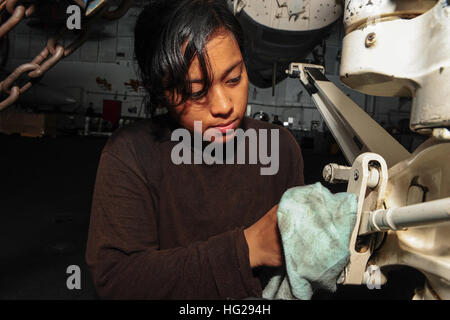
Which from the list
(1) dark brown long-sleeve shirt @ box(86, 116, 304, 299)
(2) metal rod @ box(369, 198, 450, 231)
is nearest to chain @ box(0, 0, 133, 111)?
(1) dark brown long-sleeve shirt @ box(86, 116, 304, 299)

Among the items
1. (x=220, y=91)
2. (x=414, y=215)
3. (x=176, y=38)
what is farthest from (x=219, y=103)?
(x=414, y=215)

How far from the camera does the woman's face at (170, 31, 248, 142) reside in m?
0.61

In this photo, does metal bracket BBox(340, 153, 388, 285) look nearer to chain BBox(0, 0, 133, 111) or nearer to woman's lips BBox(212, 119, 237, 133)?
woman's lips BBox(212, 119, 237, 133)

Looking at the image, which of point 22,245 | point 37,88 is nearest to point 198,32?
point 22,245

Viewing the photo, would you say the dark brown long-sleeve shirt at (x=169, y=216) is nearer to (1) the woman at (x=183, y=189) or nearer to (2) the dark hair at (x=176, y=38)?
(1) the woman at (x=183, y=189)

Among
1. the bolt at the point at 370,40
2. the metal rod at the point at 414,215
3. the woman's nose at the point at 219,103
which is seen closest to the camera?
the metal rod at the point at 414,215

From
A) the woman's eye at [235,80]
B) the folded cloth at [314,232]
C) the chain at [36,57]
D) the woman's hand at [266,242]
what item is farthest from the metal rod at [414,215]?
the chain at [36,57]

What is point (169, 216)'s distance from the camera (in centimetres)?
73

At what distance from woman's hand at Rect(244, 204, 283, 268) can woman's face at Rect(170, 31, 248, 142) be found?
0.76ft

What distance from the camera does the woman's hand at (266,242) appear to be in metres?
0.49

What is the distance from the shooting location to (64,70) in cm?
719

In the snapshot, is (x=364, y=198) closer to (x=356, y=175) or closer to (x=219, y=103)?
(x=356, y=175)

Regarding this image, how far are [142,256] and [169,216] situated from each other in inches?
6.8

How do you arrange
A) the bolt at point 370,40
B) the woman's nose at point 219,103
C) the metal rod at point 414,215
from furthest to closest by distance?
1. the woman's nose at point 219,103
2. the bolt at point 370,40
3. the metal rod at point 414,215
